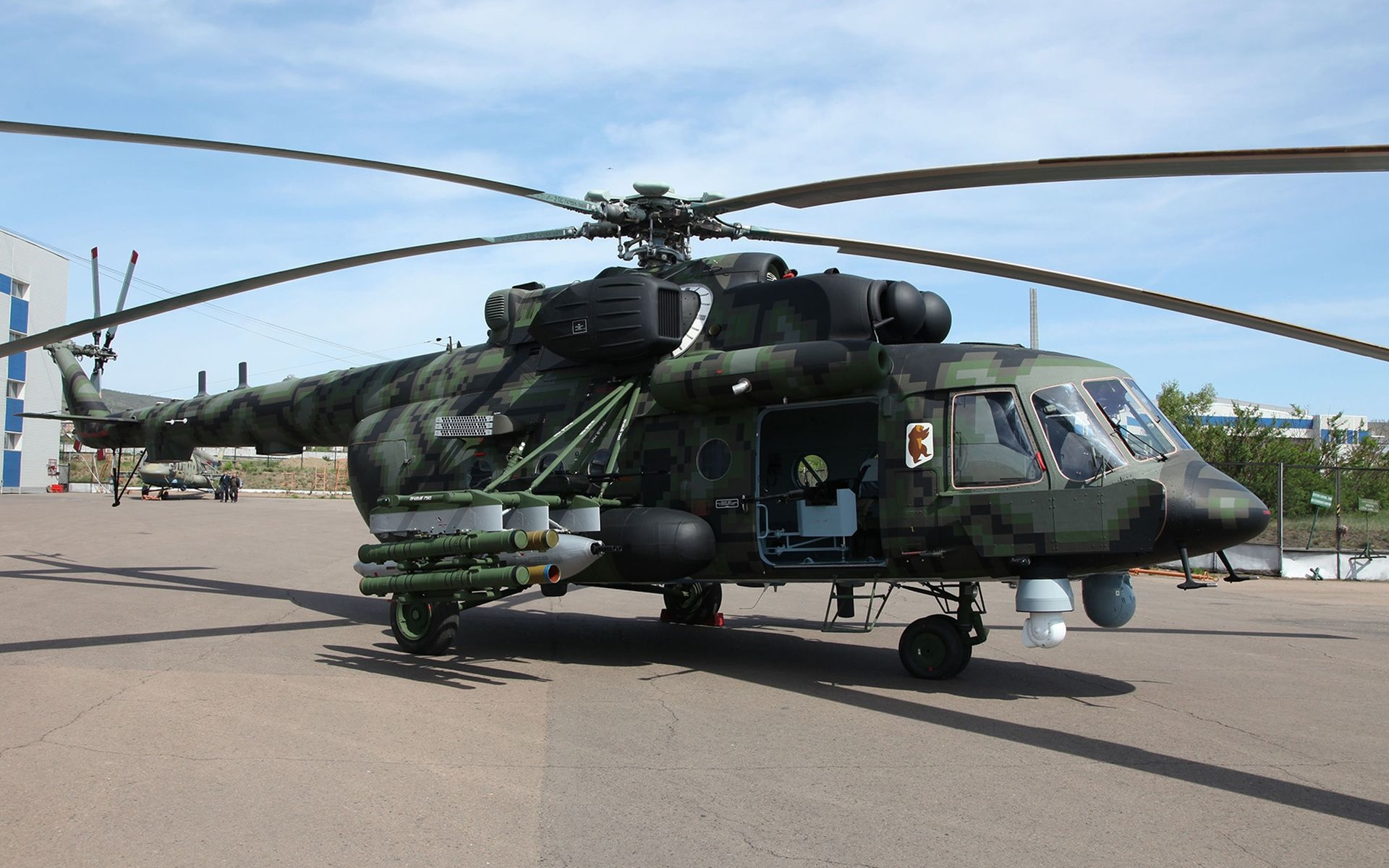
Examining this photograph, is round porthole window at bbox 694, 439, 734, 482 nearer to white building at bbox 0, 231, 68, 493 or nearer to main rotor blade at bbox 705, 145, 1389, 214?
main rotor blade at bbox 705, 145, 1389, 214

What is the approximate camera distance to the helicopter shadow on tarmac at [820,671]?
19.2 feet

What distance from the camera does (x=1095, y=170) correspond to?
6094mm

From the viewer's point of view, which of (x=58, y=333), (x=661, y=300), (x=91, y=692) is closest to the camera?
(x=91, y=692)

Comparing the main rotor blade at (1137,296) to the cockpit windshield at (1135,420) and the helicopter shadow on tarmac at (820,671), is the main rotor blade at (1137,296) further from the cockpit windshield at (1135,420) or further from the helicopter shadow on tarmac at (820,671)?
the helicopter shadow on tarmac at (820,671)

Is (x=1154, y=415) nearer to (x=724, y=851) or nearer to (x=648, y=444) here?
(x=648, y=444)

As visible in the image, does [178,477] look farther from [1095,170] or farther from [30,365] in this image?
[1095,170]

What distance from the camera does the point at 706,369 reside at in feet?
29.9

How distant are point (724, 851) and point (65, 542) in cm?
2059

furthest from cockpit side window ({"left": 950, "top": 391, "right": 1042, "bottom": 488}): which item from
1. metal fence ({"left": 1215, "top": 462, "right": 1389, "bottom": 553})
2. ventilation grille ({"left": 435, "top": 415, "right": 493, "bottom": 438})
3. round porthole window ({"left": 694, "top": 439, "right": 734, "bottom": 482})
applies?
metal fence ({"left": 1215, "top": 462, "right": 1389, "bottom": 553})

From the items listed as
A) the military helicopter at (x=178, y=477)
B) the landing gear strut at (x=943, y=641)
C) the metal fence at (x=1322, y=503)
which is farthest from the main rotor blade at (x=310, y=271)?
the military helicopter at (x=178, y=477)

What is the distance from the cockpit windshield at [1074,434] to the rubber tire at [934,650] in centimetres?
179

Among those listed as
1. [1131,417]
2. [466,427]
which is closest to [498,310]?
[466,427]

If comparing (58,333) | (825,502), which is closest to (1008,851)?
(825,502)

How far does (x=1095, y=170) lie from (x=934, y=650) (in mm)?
4312
